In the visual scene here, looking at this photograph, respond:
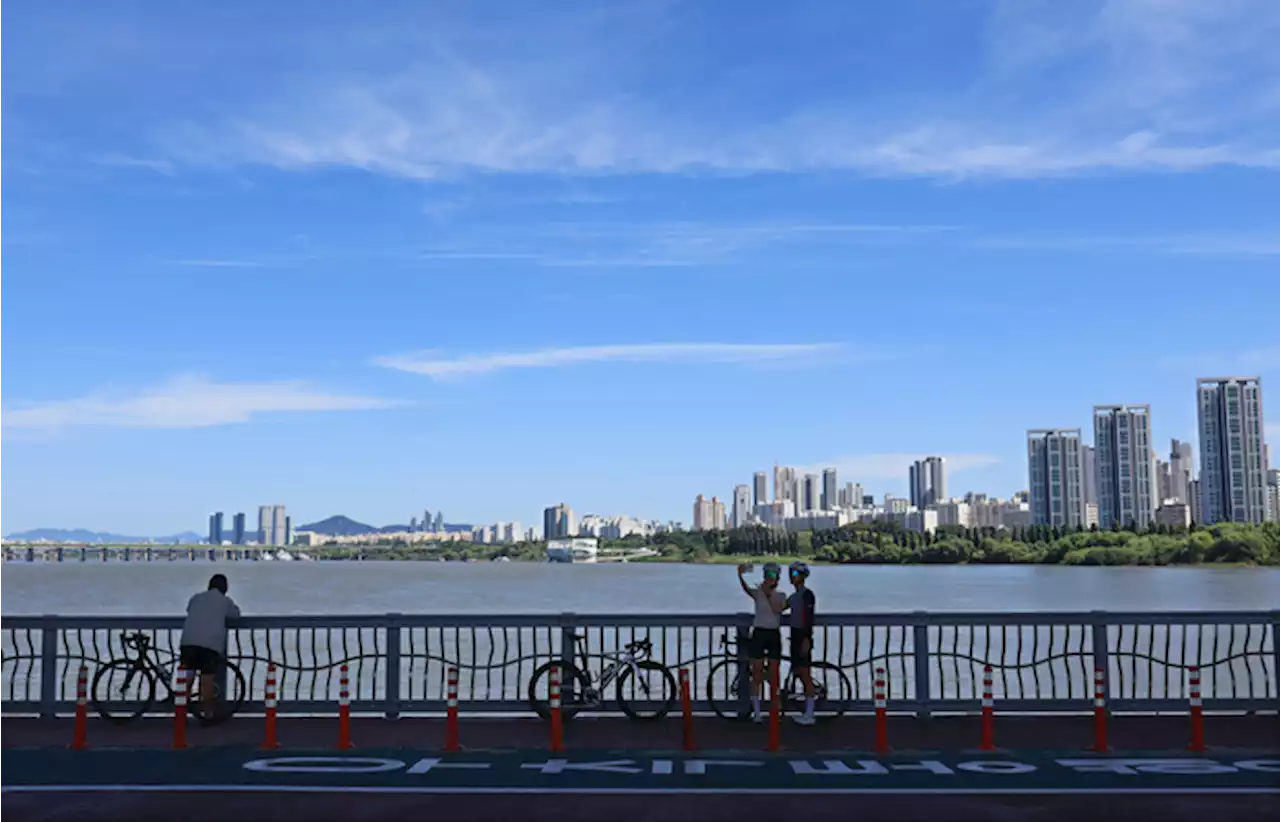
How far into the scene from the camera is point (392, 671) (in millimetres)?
16922

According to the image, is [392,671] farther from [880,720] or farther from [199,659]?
[880,720]

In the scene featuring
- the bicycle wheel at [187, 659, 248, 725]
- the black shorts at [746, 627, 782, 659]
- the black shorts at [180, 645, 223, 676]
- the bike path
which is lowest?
the bike path

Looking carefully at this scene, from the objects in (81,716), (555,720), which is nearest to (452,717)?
(555,720)

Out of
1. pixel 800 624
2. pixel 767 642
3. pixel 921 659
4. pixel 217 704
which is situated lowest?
pixel 217 704

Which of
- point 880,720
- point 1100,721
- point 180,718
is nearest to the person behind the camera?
point 880,720

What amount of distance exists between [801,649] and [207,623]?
7606mm

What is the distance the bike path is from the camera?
12391 millimetres

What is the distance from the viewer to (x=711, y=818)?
36.1ft

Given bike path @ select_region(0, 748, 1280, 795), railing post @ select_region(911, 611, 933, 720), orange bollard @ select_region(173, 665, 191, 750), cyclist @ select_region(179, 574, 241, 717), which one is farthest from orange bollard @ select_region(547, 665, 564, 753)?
railing post @ select_region(911, 611, 933, 720)

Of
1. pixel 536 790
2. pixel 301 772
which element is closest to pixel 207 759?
pixel 301 772

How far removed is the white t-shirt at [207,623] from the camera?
54.4 feet

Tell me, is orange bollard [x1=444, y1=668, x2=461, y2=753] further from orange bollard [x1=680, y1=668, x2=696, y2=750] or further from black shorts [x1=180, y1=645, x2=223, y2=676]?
black shorts [x1=180, y1=645, x2=223, y2=676]

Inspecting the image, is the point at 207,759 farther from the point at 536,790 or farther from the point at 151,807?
the point at 536,790

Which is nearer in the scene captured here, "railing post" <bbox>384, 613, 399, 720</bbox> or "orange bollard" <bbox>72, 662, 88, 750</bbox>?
"orange bollard" <bbox>72, 662, 88, 750</bbox>
